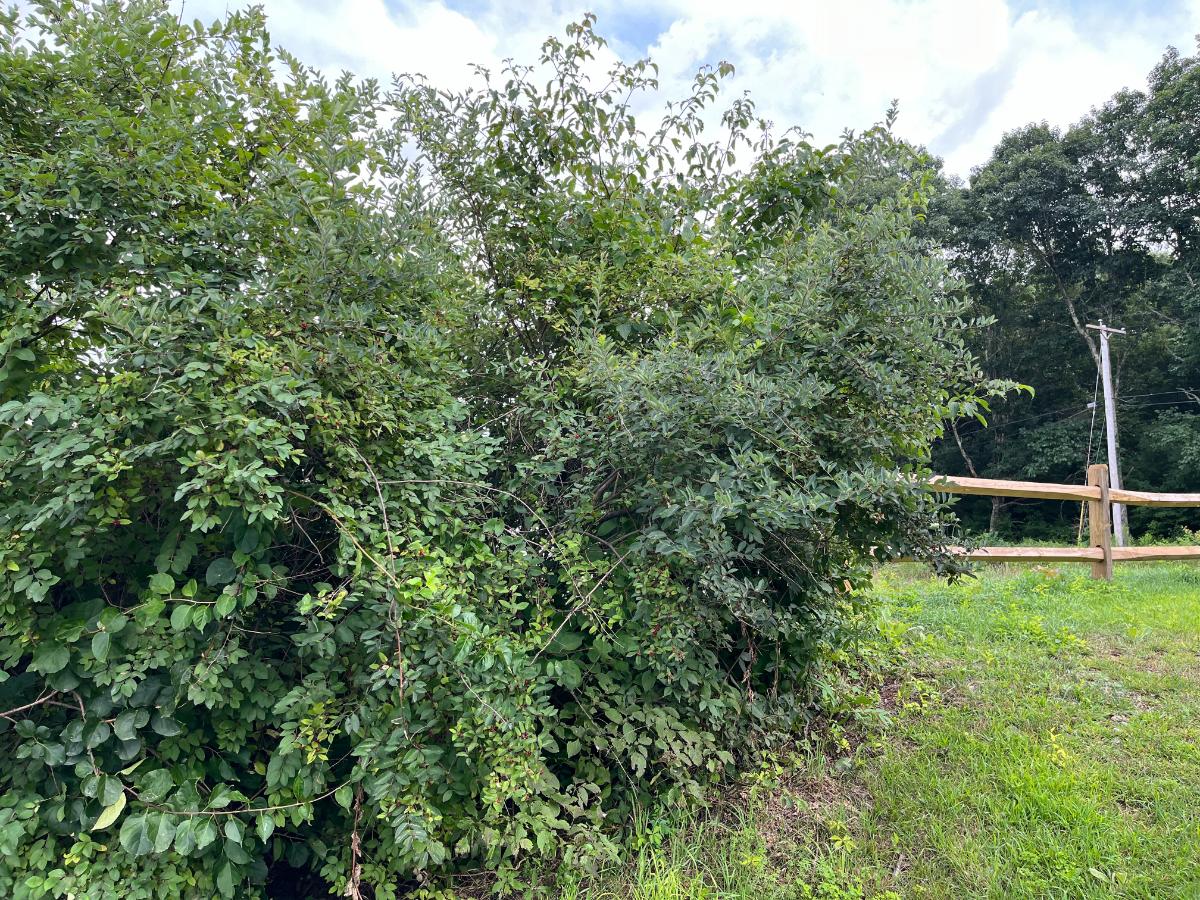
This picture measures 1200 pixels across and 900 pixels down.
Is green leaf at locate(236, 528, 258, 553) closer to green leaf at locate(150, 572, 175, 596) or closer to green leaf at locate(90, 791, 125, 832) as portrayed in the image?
green leaf at locate(150, 572, 175, 596)

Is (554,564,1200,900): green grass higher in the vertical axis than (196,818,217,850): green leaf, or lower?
lower

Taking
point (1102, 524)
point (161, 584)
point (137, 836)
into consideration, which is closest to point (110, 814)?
point (137, 836)

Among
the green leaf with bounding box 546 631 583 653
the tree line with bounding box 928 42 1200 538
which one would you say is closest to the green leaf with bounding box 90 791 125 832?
the green leaf with bounding box 546 631 583 653

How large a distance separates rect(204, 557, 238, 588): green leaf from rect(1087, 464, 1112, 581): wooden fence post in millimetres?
7180

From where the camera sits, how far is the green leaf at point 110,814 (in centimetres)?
160

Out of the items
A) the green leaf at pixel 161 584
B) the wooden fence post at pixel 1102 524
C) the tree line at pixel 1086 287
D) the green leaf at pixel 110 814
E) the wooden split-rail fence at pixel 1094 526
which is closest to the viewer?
the green leaf at pixel 110 814

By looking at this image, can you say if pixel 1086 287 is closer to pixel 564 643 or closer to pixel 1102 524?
pixel 1102 524

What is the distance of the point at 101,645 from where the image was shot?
1664 millimetres

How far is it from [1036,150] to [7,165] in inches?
956

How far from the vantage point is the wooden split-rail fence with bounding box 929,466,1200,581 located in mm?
5305

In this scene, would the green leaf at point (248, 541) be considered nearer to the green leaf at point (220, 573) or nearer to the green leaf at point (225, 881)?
the green leaf at point (220, 573)

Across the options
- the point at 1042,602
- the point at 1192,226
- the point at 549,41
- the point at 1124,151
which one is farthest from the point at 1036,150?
the point at 549,41

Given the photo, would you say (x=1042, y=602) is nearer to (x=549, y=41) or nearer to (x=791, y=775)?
(x=791, y=775)

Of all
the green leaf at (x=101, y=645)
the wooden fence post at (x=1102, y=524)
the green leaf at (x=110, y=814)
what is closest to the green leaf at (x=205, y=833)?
the green leaf at (x=110, y=814)
